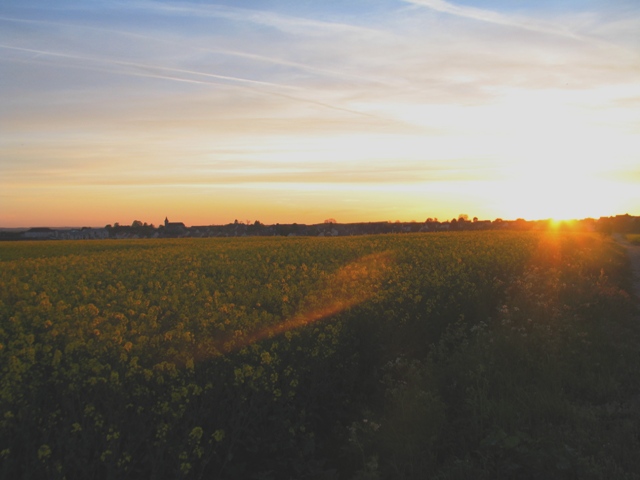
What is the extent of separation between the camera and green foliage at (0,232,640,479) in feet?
15.5

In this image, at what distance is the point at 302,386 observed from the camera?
6.03 meters

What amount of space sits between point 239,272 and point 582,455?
26.8 feet

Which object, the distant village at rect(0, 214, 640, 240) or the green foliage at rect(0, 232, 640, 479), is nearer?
the green foliage at rect(0, 232, 640, 479)

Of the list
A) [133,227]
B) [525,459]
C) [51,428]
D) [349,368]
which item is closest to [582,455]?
[525,459]

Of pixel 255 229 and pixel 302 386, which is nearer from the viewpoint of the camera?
pixel 302 386

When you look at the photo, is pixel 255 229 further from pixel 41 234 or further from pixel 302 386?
pixel 302 386

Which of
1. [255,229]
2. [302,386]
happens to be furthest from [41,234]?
[302,386]

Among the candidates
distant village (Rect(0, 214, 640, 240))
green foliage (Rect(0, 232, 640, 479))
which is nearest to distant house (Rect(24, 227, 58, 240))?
distant village (Rect(0, 214, 640, 240))

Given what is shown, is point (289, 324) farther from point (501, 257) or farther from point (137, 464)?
point (501, 257)

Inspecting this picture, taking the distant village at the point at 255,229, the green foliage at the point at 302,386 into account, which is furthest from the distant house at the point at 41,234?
the green foliage at the point at 302,386

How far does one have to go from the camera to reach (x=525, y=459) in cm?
527

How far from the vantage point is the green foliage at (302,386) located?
4.71 metres

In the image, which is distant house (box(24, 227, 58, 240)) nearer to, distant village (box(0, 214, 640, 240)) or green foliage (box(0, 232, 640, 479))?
distant village (box(0, 214, 640, 240))

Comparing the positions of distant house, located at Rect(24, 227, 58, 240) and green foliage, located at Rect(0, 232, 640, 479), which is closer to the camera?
green foliage, located at Rect(0, 232, 640, 479)
